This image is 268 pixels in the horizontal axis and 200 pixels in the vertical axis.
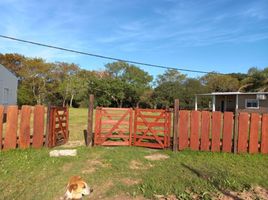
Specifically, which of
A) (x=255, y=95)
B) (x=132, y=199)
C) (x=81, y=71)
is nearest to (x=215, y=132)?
(x=132, y=199)

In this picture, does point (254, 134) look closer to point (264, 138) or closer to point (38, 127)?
point (264, 138)

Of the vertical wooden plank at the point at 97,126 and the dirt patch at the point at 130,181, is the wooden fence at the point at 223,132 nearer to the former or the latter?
the vertical wooden plank at the point at 97,126

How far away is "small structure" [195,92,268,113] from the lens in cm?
2680

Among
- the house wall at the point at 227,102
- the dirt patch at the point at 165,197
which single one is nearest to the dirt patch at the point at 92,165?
the dirt patch at the point at 165,197

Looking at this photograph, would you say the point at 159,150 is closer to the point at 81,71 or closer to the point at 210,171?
the point at 210,171

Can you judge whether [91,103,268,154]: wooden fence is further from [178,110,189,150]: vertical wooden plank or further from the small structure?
the small structure

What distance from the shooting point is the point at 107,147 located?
8586mm

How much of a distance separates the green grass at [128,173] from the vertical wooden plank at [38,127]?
16.2 inches

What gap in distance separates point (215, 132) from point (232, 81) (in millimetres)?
43117

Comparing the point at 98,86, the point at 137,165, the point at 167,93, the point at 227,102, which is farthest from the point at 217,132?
the point at 98,86

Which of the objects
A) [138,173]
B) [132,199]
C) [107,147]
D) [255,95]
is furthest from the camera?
[255,95]

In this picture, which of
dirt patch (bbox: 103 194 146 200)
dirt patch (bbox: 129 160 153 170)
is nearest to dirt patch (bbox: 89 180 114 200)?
dirt patch (bbox: 103 194 146 200)

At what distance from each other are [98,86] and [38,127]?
4128 centimetres

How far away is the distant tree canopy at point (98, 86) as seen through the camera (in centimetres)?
4552
